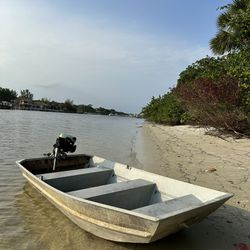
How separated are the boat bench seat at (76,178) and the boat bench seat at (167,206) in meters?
2.31

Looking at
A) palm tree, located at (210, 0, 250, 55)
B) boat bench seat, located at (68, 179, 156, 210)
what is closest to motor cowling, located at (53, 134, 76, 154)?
boat bench seat, located at (68, 179, 156, 210)

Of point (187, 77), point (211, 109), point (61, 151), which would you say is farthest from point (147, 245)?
point (187, 77)

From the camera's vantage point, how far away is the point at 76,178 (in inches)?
242

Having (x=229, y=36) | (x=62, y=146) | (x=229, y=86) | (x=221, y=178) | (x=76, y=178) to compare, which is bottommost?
(x=221, y=178)

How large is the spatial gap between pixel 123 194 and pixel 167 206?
3.25ft

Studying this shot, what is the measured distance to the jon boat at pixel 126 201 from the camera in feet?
12.2

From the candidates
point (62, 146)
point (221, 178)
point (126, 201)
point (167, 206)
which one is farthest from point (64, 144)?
point (221, 178)

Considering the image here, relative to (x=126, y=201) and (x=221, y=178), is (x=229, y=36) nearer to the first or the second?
(x=221, y=178)

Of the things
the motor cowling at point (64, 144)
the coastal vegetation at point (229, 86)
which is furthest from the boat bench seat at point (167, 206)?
the coastal vegetation at point (229, 86)

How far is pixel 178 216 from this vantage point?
3646 mm

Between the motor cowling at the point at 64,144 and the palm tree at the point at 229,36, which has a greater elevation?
the palm tree at the point at 229,36

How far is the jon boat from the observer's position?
3.72 meters

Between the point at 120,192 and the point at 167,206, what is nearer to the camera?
the point at 167,206

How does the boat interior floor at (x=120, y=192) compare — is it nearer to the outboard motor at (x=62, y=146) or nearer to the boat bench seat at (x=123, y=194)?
the boat bench seat at (x=123, y=194)
